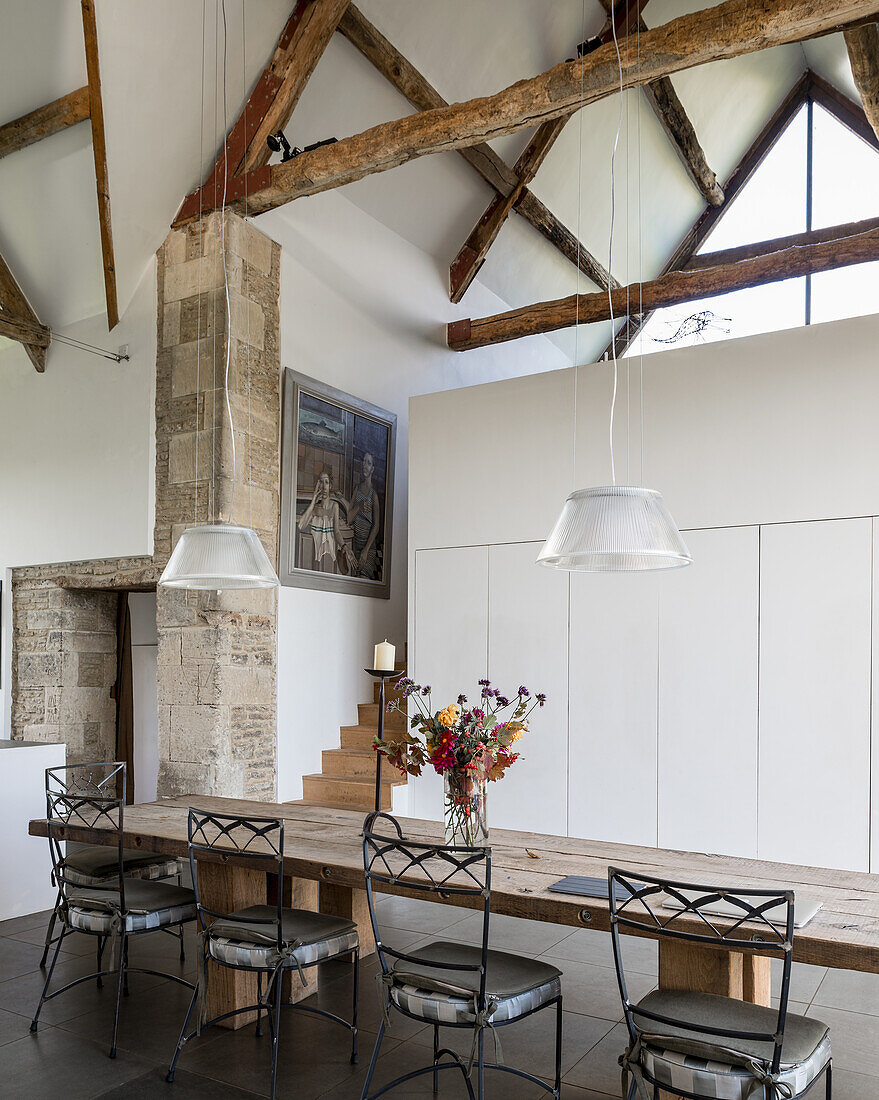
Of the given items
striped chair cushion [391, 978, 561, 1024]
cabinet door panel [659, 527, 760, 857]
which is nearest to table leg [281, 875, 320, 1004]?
striped chair cushion [391, 978, 561, 1024]

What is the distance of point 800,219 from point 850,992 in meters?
7.16

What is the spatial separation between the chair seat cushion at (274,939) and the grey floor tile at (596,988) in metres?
1.04

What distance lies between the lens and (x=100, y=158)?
17.2ft

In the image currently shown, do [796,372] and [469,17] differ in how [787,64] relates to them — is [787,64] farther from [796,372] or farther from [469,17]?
[796,372]

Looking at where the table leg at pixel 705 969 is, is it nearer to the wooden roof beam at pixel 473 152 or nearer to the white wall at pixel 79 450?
the white wall at pixel 79 450

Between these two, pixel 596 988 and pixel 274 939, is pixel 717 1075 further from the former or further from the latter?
pixel 596 988

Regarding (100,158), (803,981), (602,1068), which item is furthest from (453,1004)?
(100,158)

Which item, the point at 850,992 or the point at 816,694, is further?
the point at 816,694

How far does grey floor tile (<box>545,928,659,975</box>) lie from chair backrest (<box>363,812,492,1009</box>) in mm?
1392

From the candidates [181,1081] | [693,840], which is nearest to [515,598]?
[693,840]

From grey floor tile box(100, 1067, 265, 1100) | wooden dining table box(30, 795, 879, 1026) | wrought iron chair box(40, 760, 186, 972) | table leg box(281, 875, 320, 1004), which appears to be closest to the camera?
wooden dining table box(30, 795, 879, 1026)

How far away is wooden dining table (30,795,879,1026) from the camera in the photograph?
2.37 meters

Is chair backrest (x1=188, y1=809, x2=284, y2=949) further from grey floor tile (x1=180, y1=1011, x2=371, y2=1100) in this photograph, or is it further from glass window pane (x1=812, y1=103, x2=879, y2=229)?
glass window pane (x1=812, y1=103, x2=879, y2=229)

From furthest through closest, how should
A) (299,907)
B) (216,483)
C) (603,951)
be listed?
(216,483), (603,951), (299,907)
